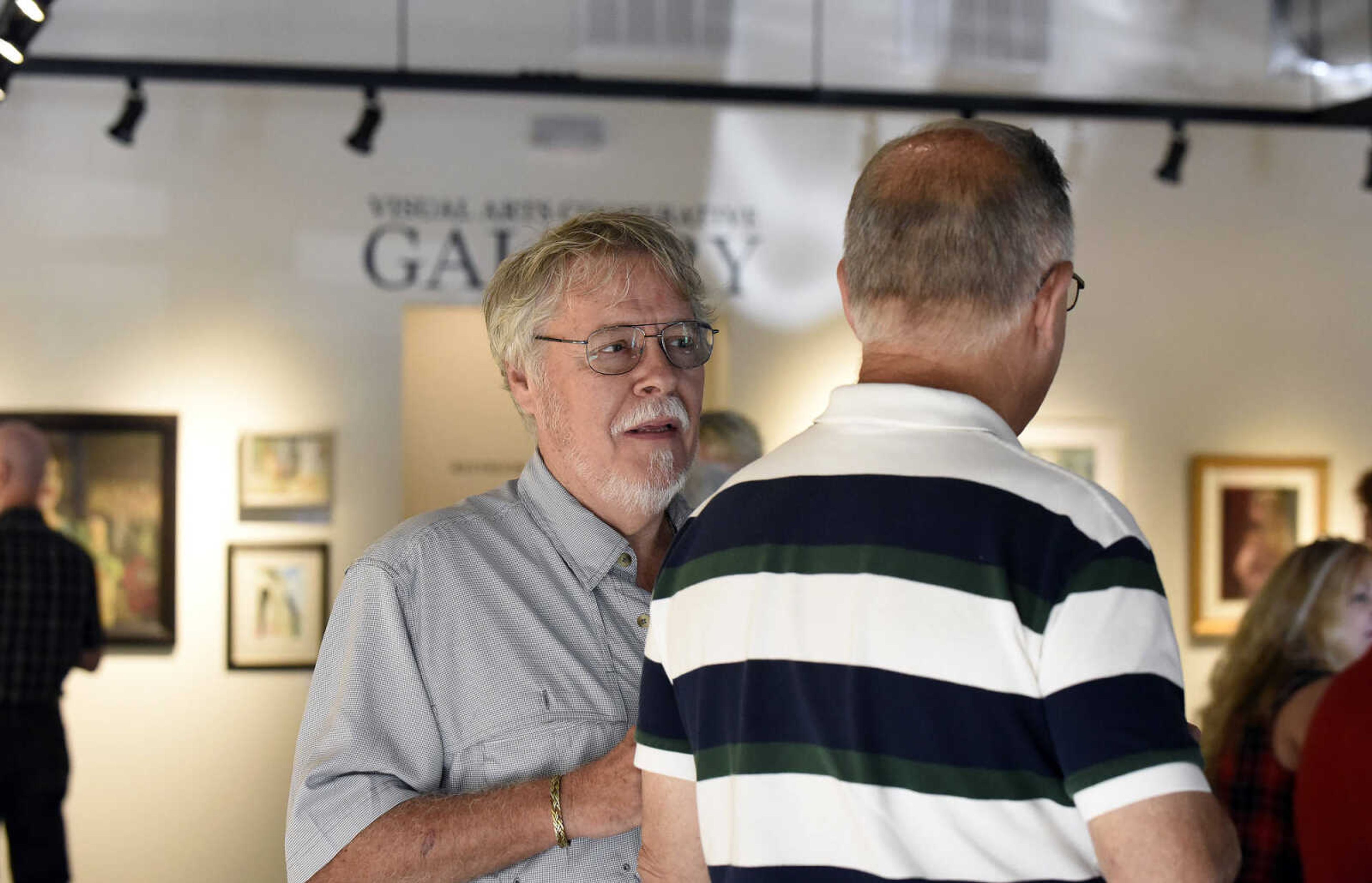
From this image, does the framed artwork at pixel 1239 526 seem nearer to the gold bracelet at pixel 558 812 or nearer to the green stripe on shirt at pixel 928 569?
the gold bracelet at pixel 558 812

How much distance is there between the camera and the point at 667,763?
4.45ft

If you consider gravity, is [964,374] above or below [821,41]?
below

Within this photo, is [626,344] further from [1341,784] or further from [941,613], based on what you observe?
[1341,784]

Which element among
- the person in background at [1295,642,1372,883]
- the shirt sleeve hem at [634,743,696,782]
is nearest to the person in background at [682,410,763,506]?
the person in background at [1295,642,1372,883]

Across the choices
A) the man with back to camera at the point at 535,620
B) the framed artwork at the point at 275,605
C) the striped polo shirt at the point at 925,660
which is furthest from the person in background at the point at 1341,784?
the framed artwork at the point at 275,605

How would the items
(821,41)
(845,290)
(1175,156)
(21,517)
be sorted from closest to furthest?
(845,290) → (21,517) → (1175,156) → (821,41)

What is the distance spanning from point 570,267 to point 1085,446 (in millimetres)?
4917

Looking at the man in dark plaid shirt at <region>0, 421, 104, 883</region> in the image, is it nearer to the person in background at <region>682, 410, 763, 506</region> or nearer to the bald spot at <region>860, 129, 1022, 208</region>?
the person in background at <region>682, 410, 763, 506</region>

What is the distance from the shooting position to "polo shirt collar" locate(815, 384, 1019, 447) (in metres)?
1.17

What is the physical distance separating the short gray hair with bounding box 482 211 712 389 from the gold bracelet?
580 millimetres

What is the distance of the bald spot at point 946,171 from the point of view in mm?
1182

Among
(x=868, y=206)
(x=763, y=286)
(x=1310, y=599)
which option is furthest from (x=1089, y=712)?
(x=763, y=286)

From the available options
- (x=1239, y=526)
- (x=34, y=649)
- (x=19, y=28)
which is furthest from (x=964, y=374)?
(x=1239, y=526)

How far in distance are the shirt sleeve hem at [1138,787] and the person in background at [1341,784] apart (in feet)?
5.51
